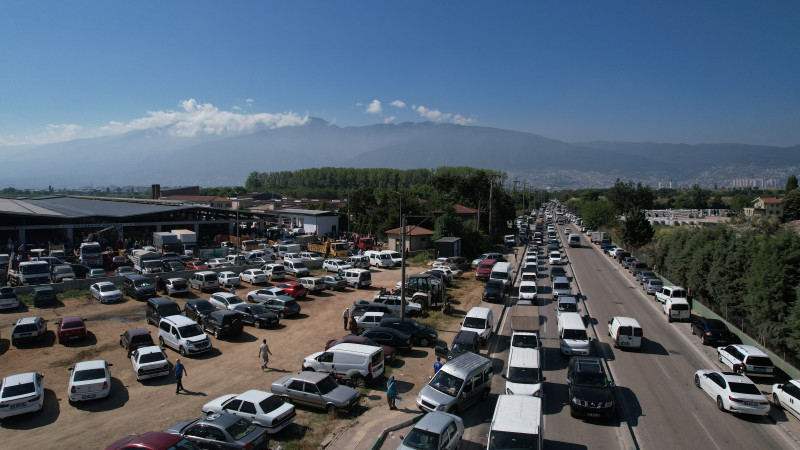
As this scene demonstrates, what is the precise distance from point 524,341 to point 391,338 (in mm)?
5888

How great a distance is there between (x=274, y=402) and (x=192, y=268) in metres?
28.5

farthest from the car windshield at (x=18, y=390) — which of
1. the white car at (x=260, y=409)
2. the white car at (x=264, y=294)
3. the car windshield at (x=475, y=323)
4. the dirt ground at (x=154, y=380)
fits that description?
the car windshield at (x=475, y=323)

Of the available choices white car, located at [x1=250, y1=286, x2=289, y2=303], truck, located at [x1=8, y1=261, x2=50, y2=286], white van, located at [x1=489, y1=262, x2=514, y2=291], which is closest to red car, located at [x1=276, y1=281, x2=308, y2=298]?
white car, located at [x1=250, y1=286, x2=289, y2=303]

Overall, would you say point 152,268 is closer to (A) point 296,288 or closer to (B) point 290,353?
(A) point 296,288

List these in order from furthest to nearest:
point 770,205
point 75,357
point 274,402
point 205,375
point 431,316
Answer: point 770,205
point 431,316
point 75,357
point 205,375
point 274,402

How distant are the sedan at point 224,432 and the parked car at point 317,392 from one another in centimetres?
270

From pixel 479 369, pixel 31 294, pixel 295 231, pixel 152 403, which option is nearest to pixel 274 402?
pixel 152 403

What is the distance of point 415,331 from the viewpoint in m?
22.0

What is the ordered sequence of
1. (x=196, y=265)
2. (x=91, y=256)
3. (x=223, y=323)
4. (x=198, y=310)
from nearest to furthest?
(x=223, y=323), (x=198, y=310), (x=196, y=265), (x=91, y=256)

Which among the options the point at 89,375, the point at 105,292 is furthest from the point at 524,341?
the point at 105,292

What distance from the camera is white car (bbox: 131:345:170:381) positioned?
1759 cm

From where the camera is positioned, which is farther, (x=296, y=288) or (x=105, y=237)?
(x=105, y=237)

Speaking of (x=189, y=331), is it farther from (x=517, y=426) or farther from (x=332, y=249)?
(x=332, y=249)

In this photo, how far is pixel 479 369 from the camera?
15.3 m
